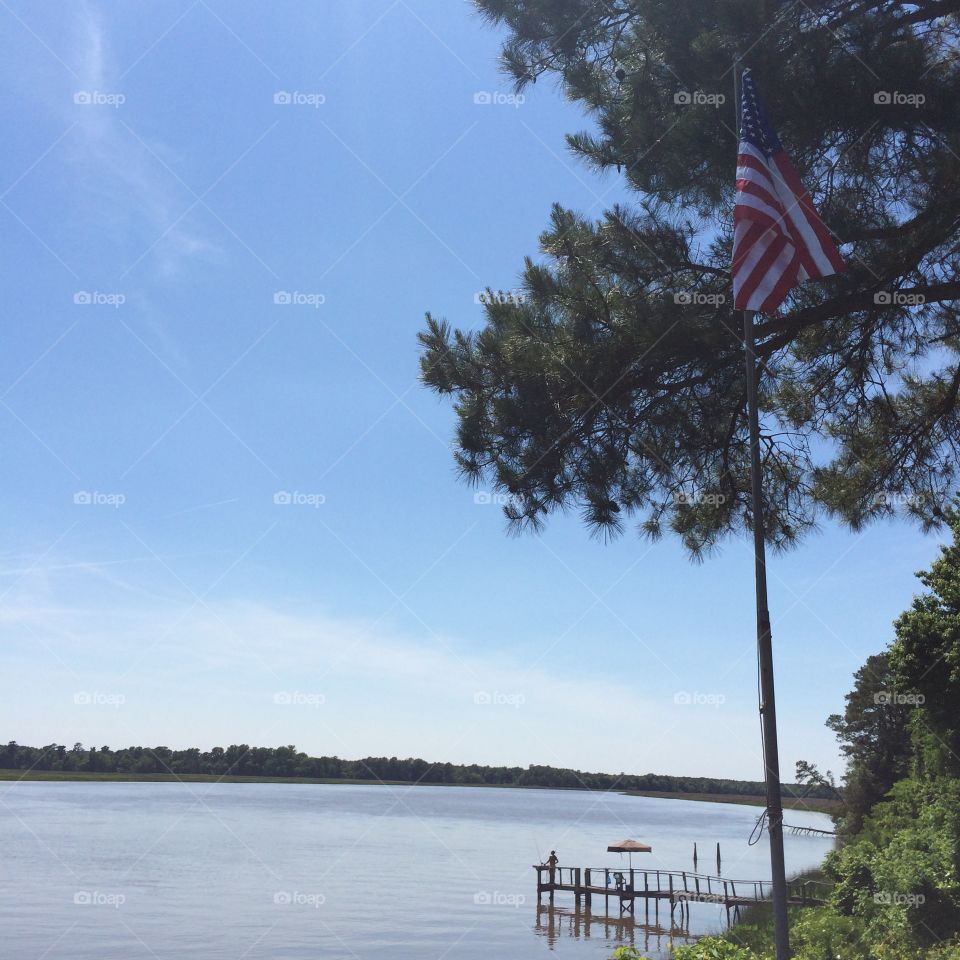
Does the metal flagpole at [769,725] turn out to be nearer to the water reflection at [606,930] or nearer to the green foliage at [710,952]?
the green foliage at [710,952]

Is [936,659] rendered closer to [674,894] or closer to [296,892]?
[674,894]

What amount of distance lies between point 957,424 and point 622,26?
6.33 meters

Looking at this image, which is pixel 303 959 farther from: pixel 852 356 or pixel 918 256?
pixel 918 256

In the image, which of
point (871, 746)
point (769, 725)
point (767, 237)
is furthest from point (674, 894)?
point (767, 237)

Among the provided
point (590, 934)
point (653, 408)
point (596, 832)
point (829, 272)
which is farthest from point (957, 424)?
point (596, 832)

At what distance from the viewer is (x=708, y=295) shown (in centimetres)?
1041

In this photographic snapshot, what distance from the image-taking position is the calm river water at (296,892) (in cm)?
3136

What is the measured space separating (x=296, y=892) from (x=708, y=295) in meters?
40.3

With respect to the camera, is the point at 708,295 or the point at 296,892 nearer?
the point at 708,295

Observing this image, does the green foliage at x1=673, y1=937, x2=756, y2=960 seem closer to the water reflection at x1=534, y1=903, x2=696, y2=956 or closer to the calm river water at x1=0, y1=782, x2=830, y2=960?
the calm river water at x1=0, y1=782, x2=830, y2=960

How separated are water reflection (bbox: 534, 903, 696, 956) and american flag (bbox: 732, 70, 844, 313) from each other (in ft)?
93.4

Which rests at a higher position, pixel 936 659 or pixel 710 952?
pixel 936 659

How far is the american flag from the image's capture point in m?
8.36

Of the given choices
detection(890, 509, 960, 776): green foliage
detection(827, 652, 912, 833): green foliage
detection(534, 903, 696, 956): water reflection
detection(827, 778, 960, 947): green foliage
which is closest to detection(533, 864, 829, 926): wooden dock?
detection(534, 903, 696, 956): water reflection
